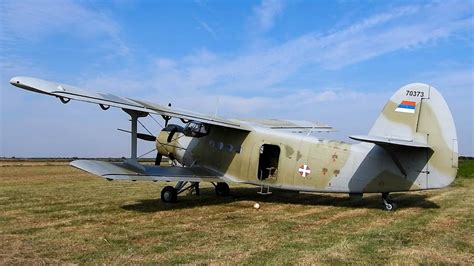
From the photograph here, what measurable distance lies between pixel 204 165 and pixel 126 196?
2.56 meters

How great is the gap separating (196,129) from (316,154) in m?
4.10

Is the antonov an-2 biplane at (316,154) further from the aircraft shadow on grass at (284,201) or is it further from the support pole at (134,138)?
the aircraft shadow on grass at (284,201)

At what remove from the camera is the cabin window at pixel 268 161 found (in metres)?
12.1

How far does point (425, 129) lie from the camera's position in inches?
396

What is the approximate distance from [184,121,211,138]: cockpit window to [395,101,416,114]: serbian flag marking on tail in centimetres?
552

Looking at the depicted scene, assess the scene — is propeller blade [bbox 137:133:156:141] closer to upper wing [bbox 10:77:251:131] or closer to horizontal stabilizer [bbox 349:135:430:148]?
upper wing [bbox 10:77:251:131]

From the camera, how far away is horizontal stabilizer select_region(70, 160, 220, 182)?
1064 centimetres

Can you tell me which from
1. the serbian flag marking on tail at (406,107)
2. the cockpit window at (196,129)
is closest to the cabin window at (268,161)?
the cockpit window at (196,129)

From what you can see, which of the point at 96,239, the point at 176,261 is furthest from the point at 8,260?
the point at 176,261

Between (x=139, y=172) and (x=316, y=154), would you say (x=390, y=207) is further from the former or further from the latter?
(x=139, y=172)

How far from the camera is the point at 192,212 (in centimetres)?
1042

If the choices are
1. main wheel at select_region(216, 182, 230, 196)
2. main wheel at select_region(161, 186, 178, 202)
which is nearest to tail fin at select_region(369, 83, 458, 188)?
main wheel at select_region(216, 182, 230, 196)

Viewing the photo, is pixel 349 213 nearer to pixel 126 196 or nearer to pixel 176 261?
pixel 176 261

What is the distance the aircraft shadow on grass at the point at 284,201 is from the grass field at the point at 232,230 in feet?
0.10
